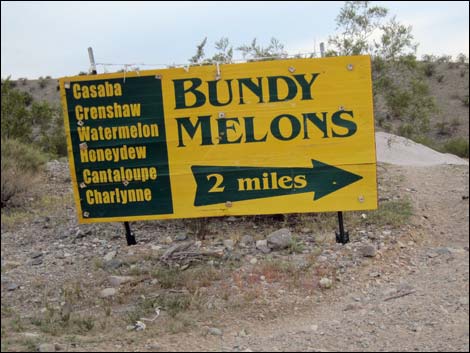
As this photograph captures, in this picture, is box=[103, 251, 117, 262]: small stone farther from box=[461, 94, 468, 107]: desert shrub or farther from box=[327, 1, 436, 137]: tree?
box=[461, 94, 468, 107]: desert shrub

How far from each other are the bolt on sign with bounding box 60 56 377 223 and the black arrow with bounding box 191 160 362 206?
11 millimetres

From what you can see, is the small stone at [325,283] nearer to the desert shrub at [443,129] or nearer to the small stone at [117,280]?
the small stone at [117,280]

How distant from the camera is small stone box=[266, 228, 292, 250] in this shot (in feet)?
20.1

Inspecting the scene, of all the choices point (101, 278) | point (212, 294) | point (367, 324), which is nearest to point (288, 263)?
point (212, 294)

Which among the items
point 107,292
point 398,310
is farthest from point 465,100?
point 107,292

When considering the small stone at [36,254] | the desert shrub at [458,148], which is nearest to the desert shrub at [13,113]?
the small stone at [36,254]

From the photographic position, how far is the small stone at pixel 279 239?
612cm

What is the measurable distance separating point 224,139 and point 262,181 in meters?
0.62

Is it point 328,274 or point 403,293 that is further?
point 328,274

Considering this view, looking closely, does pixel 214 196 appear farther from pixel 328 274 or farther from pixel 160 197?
pixel 328 274

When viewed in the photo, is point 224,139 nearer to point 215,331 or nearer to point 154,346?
point 215,331

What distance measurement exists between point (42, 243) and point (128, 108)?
1.67m

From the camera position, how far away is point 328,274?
17.8 ft

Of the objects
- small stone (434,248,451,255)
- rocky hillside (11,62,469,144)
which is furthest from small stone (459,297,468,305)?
rocky hillside (11,62,469,144)
